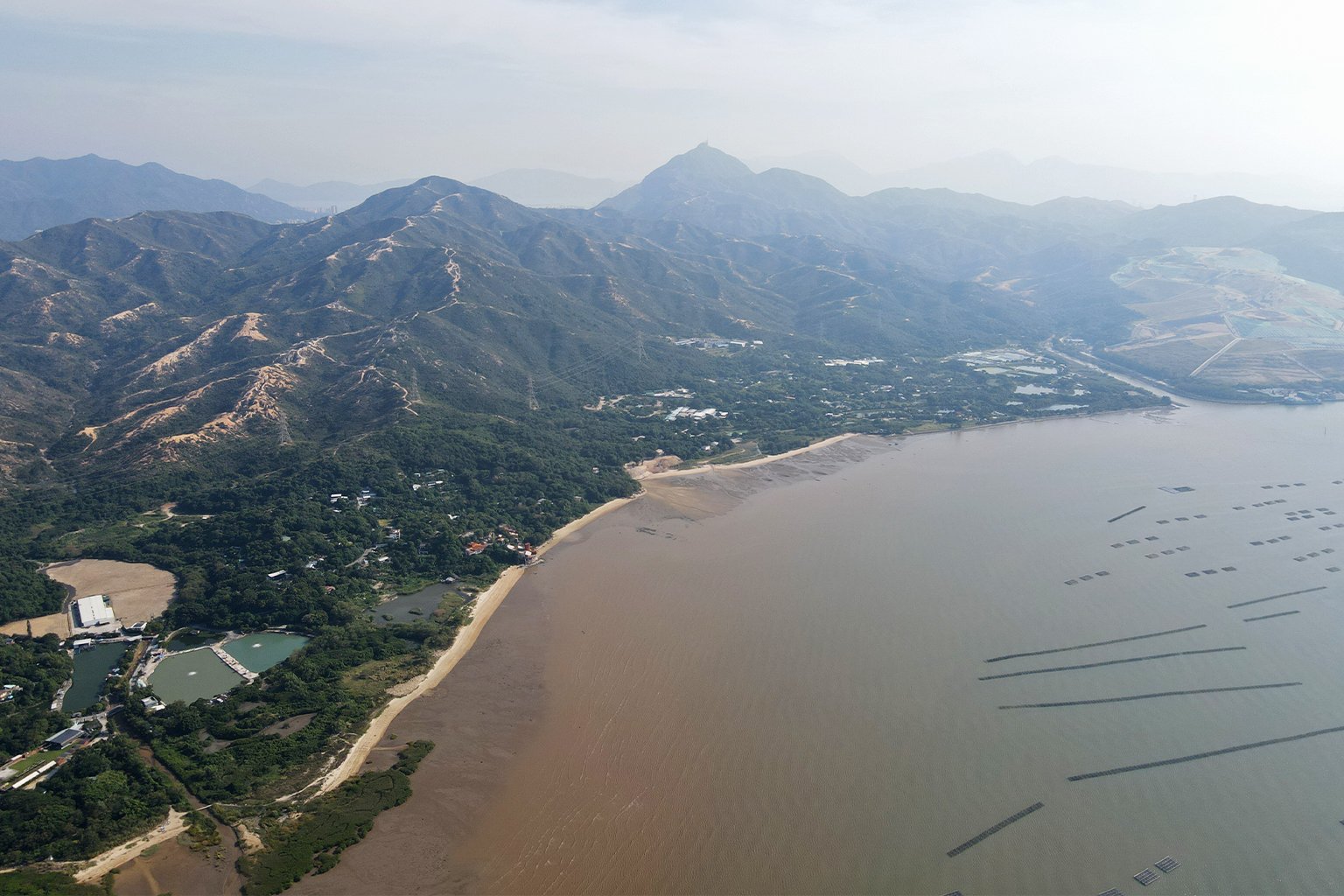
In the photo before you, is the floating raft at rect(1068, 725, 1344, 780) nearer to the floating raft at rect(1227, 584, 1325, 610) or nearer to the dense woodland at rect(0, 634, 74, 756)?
the floating raft at rect(1227, 584, 1325, 610)

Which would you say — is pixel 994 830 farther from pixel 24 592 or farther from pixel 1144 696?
pixel 24 592

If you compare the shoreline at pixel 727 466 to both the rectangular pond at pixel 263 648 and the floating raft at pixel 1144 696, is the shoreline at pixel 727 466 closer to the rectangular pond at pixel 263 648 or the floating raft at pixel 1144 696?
the rectangular pond at pixel 263 648

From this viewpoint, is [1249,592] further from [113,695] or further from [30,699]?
[30,699]

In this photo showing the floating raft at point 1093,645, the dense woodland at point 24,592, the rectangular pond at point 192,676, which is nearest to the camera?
the rectangular pond at point 192,676

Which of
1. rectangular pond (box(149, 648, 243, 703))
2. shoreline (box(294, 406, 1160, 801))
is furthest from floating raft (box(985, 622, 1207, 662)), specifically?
rectangular pond (box(149, 648, 243, 703))

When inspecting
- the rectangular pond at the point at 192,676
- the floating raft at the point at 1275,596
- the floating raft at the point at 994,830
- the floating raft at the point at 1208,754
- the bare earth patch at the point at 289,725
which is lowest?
the rectangular pond at the point at 192,676

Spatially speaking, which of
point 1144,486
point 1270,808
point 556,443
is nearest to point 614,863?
point 1270,808

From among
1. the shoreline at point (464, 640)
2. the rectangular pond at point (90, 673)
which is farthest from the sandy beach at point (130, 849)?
the rectangular pond at point (90, 673)
